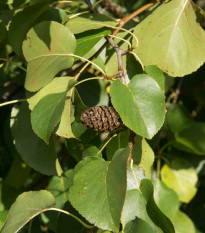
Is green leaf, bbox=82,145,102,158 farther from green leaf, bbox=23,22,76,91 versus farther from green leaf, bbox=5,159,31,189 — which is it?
green leaf, bbox=5,159,31,189

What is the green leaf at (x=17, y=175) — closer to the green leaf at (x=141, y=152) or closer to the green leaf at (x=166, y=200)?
the green leaf at (x=166, y=200)

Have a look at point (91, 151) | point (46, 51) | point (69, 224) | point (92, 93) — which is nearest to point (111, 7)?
point (92, 93)

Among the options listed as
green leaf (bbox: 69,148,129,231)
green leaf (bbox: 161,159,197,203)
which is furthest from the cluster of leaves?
green leaf (bbox: 161,159,197,203)

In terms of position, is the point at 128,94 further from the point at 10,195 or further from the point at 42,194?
the point at 10,195

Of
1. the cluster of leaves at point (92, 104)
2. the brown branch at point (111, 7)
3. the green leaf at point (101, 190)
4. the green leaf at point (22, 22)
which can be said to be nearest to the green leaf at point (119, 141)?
the cluster of leaves at point (92, 104)

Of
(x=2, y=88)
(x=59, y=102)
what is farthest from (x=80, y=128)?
(x=2, y=88)

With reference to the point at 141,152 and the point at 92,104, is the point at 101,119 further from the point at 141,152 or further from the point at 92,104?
the point at 92,104
